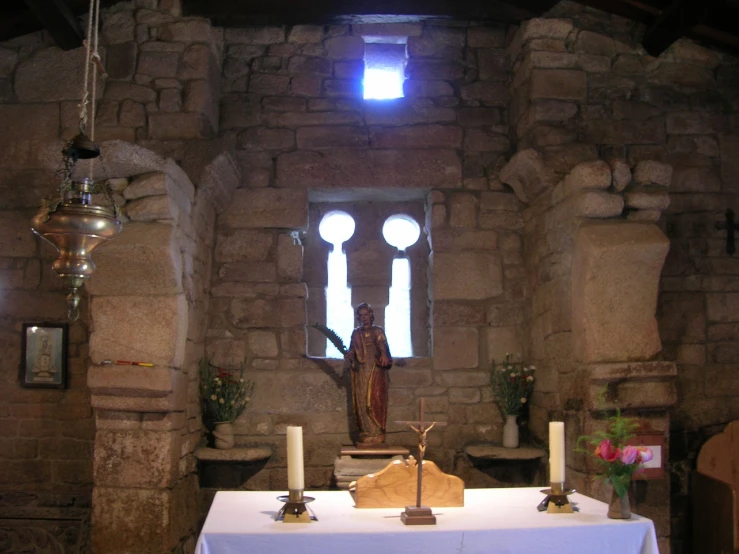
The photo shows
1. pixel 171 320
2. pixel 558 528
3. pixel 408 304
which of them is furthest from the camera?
pixel 408 304

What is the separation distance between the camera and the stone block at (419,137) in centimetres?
580

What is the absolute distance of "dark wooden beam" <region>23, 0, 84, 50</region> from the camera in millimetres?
4938

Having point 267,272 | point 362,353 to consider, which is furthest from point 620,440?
point 267,272

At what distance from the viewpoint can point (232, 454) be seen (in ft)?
16.9

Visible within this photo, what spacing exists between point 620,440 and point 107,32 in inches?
172

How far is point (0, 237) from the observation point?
539cm

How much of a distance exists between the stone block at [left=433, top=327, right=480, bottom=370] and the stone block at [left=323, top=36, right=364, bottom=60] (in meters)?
2.15

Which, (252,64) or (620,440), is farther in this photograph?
(252,64)

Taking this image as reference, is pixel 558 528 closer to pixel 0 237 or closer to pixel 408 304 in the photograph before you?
pixel 408 304

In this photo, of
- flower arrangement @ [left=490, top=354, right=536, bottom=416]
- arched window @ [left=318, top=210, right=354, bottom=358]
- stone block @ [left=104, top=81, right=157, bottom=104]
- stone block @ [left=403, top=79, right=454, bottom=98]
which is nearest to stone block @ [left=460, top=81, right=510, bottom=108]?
stone block @ [left=403, top=79, right=454, bottom=98]

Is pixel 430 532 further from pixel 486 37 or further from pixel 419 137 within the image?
pixel 486 37

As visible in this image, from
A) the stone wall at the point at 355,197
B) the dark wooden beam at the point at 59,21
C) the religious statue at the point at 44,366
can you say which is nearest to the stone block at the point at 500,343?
the stone wall at the point at 355,197

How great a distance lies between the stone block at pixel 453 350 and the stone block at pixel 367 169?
109 cm

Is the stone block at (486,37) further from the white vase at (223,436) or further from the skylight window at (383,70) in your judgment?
the white vase at (223,436)
